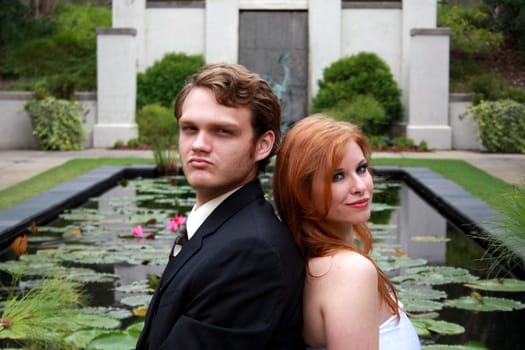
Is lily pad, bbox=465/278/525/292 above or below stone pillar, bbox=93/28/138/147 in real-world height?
below

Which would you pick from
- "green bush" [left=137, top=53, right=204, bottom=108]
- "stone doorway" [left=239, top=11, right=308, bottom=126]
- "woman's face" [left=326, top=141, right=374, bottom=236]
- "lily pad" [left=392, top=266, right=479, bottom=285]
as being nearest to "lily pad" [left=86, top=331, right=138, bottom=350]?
"woman's face" [left=326, top=141, right=374, bottom=236]

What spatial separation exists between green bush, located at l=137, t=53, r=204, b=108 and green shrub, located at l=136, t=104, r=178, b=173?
352mm

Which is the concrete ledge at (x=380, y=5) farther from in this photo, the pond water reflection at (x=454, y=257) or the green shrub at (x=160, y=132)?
the pond water reflection at (x=454, y=257)

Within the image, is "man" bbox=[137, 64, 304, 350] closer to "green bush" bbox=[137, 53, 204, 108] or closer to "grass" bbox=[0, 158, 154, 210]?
"grass" bbox=[0, 158, 154, 210]

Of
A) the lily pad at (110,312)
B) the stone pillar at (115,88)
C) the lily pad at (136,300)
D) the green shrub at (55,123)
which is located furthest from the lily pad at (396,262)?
the stone pillar at (115,88)

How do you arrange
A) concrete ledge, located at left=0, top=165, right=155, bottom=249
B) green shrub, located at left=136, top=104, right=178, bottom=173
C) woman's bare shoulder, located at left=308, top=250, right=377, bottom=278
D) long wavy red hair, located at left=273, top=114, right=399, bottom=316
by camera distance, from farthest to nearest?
green shrub, located at left=136, top=104, right=178, bottom=173 < concrete ledge, located at left=0, top=165, right=155, bottom=249 < long wavy red hair, located at left=273, top=114, right=399, bottom=316 < woman's bare shoulder, located at left=308, top=250, right=377, bottom=278

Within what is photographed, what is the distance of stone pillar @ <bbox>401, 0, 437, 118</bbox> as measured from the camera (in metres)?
18.4

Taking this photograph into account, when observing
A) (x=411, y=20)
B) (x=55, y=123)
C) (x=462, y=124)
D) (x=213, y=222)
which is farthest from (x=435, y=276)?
(x=411, y=20)

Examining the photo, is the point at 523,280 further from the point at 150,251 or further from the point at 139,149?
the point at 139,149

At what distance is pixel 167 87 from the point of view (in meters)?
18.2

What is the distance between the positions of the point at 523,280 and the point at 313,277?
427 centimetres

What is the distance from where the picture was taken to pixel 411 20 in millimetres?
18453

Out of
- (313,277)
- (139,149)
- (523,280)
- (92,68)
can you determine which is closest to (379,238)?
(523,280)

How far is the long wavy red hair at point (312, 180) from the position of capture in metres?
2.06
